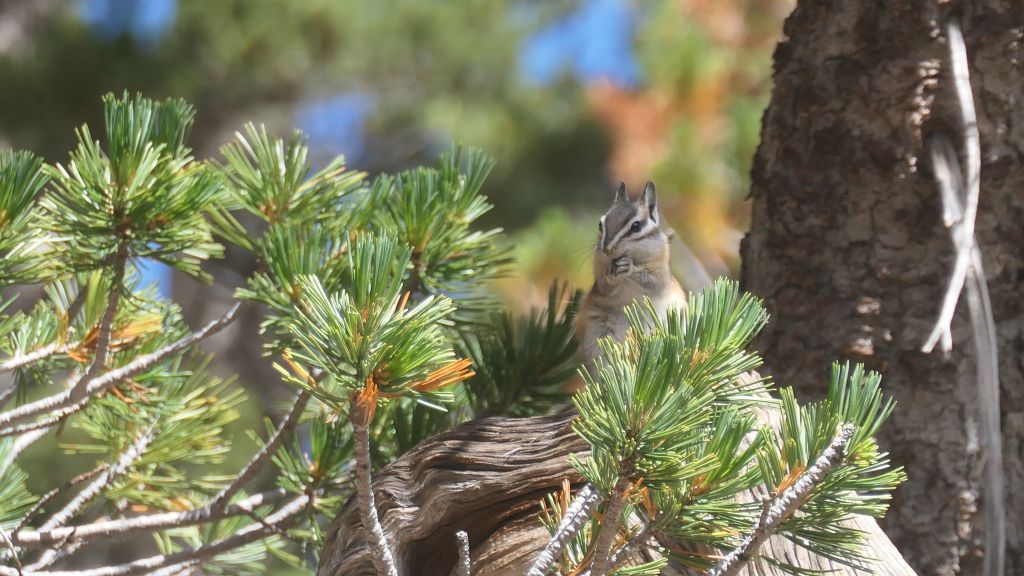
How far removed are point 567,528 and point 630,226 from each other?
88 centimetres

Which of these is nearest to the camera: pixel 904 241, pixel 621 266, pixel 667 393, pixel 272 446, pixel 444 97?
pixel 667 393

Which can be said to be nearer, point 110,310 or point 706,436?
point 706,436

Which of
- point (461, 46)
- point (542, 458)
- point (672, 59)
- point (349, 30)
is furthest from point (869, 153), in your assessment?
point (461, 46)

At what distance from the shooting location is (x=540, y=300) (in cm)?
412

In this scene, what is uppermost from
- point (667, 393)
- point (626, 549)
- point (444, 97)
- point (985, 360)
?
point (444, 97)

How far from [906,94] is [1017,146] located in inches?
6.3

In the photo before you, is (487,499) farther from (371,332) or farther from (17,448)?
(17,448)

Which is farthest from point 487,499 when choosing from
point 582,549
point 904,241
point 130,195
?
point 904,241

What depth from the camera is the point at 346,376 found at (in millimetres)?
933

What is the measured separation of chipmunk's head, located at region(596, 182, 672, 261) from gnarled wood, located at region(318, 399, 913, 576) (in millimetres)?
553

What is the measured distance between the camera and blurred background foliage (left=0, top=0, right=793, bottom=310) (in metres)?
3.97

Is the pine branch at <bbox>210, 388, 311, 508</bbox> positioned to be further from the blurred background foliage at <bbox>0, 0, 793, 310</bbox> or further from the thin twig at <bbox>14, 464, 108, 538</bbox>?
the blurred background foliage at <bbox>0, 0, 793, 310</bbox>

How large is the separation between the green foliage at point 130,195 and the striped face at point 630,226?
2.09 feet

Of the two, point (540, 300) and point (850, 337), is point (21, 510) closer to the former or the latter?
point (850, 337)
